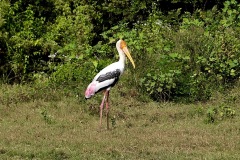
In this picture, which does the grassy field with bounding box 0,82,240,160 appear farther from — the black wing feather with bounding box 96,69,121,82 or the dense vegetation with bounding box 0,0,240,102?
the black wing feather with bounding box 96,69,121,82

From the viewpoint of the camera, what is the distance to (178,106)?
33.4 feet

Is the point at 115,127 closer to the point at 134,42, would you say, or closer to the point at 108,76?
the point at 108,76

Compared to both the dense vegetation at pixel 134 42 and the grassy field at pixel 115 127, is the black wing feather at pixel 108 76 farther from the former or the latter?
the dense vegetation at pixel 134 42

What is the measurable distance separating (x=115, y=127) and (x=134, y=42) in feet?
9.68

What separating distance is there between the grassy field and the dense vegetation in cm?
43

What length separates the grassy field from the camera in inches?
292

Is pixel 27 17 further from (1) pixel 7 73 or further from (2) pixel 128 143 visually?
(2) pixel 128 143

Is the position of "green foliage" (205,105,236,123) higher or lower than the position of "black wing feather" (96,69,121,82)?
lower

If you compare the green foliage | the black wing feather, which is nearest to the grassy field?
the green foliage

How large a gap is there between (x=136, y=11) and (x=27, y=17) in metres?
2.26

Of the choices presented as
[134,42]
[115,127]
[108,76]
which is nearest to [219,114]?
[115,127]

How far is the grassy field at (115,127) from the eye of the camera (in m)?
7.42

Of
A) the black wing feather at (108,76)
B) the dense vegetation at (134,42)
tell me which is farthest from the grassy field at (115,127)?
the black wing feather at (108,76)

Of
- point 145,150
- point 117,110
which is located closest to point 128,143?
point 145,150
